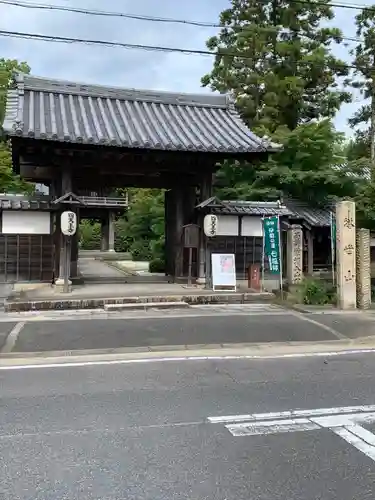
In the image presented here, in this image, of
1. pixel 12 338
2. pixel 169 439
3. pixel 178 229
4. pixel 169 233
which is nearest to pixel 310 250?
pixel 169 233

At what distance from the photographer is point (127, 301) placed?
41.1 feet

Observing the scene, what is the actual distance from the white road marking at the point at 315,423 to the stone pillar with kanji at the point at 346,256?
25.1 ft

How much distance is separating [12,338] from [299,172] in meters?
14.3

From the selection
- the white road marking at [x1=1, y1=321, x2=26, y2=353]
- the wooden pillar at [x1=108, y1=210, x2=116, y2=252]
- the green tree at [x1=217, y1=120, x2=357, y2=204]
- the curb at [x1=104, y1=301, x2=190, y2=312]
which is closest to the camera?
the white road marking at [x1=1, y1=321, x2=26, y2=353]

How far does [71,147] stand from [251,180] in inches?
395

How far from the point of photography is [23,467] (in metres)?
3.81

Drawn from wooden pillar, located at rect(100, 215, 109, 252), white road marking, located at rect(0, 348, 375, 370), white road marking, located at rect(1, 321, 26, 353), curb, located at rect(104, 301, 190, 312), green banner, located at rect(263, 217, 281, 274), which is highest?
wooden pillar, located at rect(100, 215, 109, 252)

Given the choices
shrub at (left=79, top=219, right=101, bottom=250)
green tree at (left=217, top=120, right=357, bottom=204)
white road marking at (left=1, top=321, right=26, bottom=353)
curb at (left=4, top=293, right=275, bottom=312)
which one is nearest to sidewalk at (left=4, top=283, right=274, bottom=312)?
curb at (left=4, top=293, right=275, bottom=312)

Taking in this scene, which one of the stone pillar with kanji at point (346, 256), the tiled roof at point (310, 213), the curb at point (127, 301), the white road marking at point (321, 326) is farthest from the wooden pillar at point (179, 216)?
the white road marking at point (321, 326)

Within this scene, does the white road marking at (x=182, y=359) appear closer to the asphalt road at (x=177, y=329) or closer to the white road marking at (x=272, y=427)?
the asphalt road at (x=177, y=329)

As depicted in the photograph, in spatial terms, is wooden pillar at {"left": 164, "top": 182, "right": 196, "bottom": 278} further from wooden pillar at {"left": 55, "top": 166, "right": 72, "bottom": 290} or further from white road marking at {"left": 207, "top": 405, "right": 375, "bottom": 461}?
white road marking at {"left": 207, "top": 405, "right": 375, "bottom": 461}

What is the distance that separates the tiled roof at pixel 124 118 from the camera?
13570 millimetres

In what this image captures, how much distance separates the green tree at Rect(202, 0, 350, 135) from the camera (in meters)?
26.5

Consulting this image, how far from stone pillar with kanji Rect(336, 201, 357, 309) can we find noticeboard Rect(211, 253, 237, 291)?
315cm
